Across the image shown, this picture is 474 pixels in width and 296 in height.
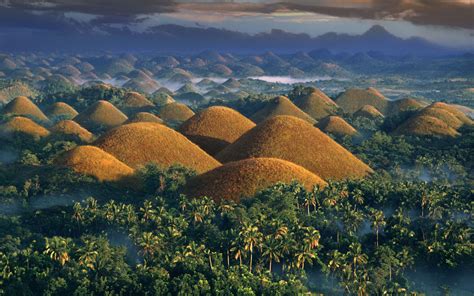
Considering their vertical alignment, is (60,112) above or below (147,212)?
below

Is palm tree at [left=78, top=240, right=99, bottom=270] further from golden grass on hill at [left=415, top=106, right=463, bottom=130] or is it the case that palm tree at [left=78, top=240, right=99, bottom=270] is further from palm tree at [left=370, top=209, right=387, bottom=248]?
golden grass on hill at [left=415, top=106, right=463, bottom=130]

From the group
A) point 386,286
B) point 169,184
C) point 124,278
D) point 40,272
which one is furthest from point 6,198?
point 386,286

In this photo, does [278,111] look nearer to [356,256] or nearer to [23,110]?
[23,110]

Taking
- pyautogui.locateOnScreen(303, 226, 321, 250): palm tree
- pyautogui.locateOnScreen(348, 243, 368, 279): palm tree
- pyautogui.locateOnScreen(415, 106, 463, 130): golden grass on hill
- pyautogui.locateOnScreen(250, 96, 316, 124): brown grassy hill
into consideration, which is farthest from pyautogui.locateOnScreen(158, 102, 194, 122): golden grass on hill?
pyautogui.locateOnScreen(348, 243, 368, 279): palm tree

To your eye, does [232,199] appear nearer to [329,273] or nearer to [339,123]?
[329,273]

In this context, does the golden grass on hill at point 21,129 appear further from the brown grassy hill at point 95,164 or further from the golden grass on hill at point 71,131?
the brown grassy hill at point 95,164

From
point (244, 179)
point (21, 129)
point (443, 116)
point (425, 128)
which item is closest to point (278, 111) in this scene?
point (425, 128)
